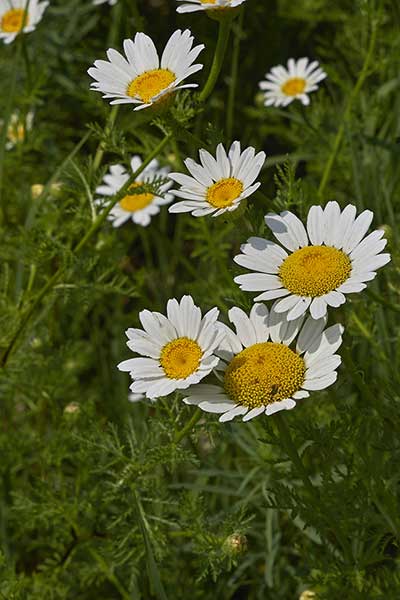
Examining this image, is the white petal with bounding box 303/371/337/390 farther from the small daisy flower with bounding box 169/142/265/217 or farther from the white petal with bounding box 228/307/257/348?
the small daisy flower with bounding box 169/142/265/217

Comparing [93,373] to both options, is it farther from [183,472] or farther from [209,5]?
[209,5]

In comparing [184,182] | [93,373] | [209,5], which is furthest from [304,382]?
[93,373]

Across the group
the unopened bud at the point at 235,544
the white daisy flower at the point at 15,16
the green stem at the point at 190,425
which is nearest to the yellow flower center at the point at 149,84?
the green stem at the point at 190,425

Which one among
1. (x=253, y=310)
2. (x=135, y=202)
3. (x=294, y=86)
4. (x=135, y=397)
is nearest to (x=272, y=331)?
(x=253, y=310)

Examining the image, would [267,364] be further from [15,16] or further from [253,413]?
[15,16]

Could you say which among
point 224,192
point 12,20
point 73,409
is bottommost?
point 73,409

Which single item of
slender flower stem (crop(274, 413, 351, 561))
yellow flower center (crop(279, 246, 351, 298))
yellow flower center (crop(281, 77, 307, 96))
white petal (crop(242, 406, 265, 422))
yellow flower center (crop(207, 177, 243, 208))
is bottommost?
slender flower stem (crop(274, 413, 351, 561))

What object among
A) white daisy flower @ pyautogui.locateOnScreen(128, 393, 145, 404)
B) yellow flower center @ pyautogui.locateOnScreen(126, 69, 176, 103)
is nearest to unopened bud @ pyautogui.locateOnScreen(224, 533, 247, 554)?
white daisy flower @ pyautogui.locateOnScreen(128, 393, 145, 404)
